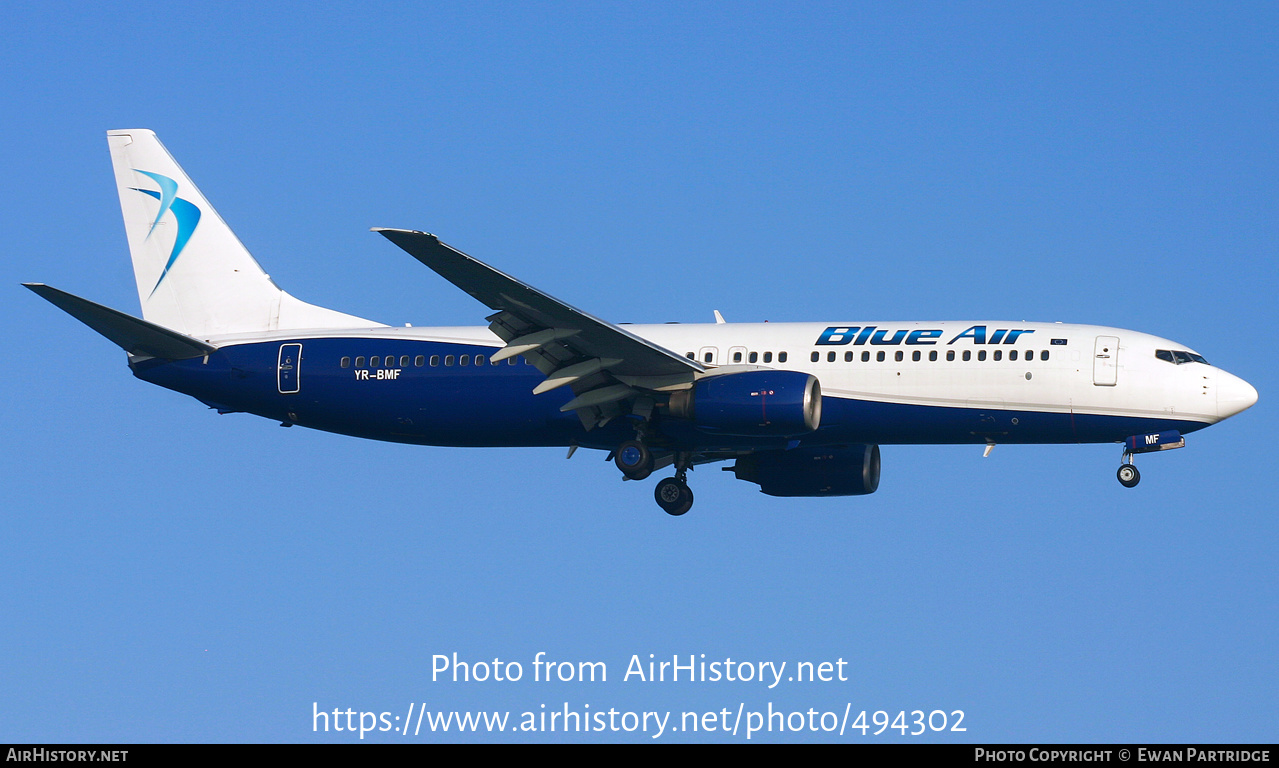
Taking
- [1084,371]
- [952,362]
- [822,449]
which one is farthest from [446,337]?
[1084,371]

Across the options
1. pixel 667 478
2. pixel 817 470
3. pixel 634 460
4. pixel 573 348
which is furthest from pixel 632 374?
pixel 817 470

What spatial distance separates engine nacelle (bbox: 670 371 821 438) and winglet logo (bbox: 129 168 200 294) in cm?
1765

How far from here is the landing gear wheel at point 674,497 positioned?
44781 mm

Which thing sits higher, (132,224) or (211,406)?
(132,224)

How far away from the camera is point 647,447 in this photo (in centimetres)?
4244

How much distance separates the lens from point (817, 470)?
4484 cm

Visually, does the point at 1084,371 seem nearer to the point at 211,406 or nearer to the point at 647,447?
the point at 647,447

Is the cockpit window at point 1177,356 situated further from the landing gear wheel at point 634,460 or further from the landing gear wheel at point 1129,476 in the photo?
the landing gear wheel at point 634,460

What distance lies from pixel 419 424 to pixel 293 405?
390 centimetres

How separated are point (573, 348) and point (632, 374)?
1795 millimetres

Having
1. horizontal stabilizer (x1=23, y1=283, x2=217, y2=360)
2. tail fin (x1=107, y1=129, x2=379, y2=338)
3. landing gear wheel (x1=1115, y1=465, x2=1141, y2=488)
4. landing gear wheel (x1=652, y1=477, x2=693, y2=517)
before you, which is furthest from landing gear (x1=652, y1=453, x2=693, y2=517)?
horizontal stabilizer (x1=23, y1=283, x2=217, y2=360)

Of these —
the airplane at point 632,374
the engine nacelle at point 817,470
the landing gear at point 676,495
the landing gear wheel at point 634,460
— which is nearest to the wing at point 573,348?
the airplane at point 632,374

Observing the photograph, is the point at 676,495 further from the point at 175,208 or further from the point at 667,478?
the point at 175,208
